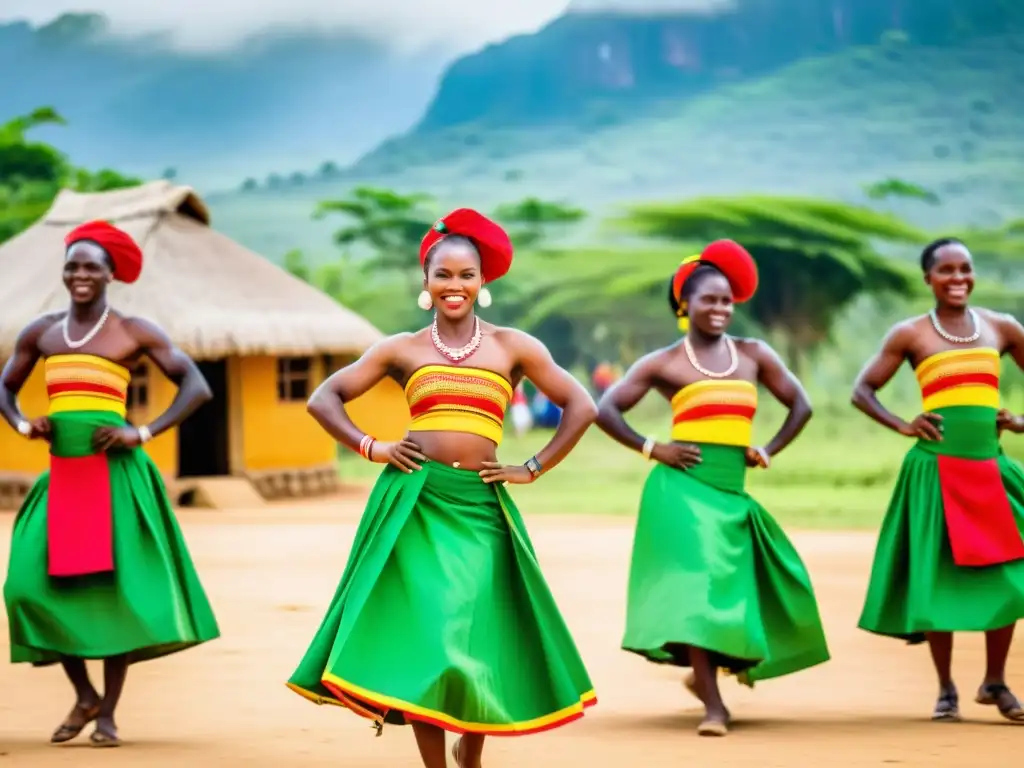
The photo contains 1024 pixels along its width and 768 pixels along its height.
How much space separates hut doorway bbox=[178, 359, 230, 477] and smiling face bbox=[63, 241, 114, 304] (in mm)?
16487

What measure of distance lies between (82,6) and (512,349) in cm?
10919

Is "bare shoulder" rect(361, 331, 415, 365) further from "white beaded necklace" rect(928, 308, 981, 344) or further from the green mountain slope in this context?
the green mountain slope

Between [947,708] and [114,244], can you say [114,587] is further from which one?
[947,708]

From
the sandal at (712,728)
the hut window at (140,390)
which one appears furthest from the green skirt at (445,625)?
the hut window at (140,390)

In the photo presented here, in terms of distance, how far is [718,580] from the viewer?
7332 millimetres

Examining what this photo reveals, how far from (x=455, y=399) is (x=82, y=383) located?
2.00 meters

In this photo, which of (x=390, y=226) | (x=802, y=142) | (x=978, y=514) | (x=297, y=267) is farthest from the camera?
(x=802, y=142)

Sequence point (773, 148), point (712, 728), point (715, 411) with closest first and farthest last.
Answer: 1. point (712, 728)
2. point (715, 411)
3. point (773, 148)

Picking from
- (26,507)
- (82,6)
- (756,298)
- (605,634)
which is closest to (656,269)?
(756,298)

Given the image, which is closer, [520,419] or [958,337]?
[958,337]

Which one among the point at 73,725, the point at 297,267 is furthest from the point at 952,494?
the point at 297,267

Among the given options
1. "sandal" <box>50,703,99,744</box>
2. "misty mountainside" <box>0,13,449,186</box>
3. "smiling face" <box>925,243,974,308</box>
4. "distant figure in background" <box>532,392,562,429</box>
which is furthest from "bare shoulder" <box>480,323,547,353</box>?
"misty mountainside" <box>0,13,449,186</box>

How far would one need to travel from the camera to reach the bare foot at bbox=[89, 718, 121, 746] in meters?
6.86

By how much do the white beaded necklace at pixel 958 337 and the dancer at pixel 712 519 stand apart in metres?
0.65
